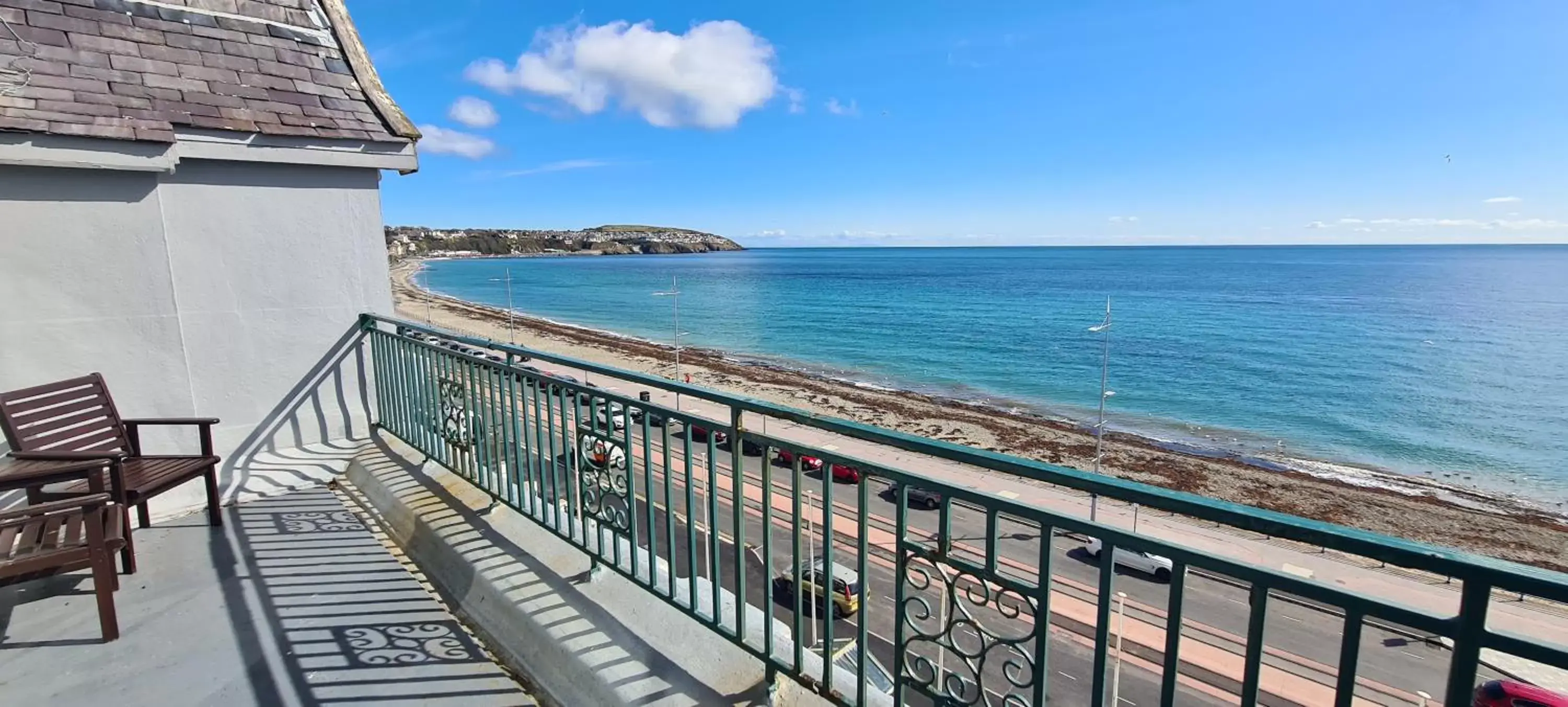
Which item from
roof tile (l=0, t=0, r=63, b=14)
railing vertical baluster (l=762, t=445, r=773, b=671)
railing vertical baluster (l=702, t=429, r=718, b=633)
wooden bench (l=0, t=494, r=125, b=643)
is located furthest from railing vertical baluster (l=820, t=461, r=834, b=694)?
roof tile (l=0, t=0, r=63, b=14)

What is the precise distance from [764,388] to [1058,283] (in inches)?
3021

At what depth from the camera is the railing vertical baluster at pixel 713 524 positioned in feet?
7.56

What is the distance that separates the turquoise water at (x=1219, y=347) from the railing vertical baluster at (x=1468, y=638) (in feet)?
93.5

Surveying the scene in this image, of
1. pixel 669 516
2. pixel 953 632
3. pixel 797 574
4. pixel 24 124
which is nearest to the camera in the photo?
pixel 953 632

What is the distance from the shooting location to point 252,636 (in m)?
2.88

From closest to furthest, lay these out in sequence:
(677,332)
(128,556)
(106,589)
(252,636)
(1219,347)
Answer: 1. (106,589)
2. (252,636)
3. (128,556)
4. (1219,347)
5. (677,332)

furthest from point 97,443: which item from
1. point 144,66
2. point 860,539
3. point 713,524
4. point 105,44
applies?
point 860,539

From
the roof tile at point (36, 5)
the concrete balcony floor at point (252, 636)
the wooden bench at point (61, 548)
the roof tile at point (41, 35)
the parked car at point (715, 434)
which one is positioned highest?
the roof tile at point (36, 5)

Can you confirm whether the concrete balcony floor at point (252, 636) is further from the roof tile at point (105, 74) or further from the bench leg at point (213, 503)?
the roof tile at point (105, 74)

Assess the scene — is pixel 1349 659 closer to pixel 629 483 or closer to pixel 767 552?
pixel 767 552

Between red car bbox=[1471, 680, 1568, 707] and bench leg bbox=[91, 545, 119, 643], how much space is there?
426 cm

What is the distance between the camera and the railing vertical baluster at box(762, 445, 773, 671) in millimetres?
2156

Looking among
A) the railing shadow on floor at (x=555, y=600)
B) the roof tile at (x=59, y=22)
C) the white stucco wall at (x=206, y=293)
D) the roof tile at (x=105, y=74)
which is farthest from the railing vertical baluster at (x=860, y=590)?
the roof tile at (x=59, y=22)

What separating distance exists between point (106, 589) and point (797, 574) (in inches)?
111
